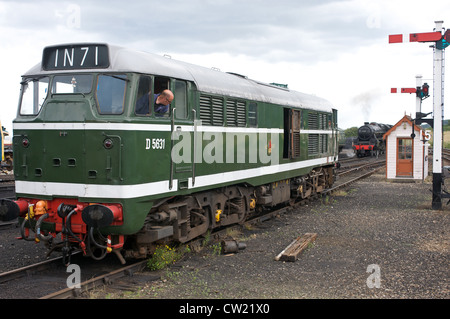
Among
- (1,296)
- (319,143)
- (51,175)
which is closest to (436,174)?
(319,143)

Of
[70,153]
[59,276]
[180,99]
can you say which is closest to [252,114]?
[180,99]

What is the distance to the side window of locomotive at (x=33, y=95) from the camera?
7754 millimetres

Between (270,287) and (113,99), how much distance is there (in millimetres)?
3820

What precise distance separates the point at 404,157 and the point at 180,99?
1952 cm

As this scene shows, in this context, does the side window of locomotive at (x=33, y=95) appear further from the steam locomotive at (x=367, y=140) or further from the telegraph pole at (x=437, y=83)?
the steam locomotive at (x=367, y=140)

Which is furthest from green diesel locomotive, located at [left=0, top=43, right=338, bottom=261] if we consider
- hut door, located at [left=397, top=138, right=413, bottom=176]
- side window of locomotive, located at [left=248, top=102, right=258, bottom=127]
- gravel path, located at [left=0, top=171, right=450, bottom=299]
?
hut door, located at [left=397, top=138, right=413, bottom=176]

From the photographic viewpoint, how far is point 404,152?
24.7 meters

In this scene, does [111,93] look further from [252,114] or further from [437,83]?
[437,83]

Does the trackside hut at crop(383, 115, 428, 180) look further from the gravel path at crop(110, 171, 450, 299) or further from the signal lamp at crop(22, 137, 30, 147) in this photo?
the signal lamp at crop(22, 137, 30, 147)

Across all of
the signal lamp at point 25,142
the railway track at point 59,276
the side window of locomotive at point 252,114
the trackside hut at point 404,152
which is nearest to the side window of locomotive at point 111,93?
the signal lamp at point 25,142

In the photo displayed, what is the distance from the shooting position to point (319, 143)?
650 inches

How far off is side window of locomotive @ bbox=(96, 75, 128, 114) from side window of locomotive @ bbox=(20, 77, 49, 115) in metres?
1.08

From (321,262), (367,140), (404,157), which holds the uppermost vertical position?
(367,140)

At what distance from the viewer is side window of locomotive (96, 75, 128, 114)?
7211 millimetres
